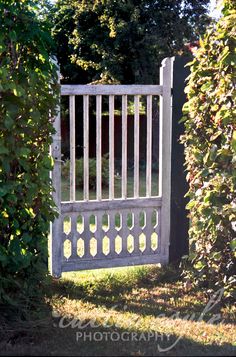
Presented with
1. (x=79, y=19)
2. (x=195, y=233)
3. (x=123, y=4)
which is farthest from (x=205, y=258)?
(x=79, y=19)

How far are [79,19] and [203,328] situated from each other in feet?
55.9

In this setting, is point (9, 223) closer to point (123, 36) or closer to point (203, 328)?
point (203, 328)

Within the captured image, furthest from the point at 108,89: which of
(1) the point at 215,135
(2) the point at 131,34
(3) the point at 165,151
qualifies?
(2) the point at 131,34

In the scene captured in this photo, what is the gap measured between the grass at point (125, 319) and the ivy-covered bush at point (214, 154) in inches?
14.7

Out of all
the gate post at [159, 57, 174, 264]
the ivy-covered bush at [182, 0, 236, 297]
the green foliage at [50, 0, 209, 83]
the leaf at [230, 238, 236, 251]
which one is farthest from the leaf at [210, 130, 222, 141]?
the green foliage at [50, 0, 209, 83]

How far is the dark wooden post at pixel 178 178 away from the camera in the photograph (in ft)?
19.5

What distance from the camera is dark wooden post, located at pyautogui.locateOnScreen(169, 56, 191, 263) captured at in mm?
5945

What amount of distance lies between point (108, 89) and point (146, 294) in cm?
203

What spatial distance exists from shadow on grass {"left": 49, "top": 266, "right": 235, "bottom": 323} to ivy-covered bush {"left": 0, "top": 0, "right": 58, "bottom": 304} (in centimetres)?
111


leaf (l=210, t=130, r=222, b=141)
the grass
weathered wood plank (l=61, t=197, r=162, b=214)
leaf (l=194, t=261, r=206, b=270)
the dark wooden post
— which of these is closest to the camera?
the grass

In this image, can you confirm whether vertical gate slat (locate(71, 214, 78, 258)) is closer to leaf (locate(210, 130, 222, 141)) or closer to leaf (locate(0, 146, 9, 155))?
leaf (locate(210, 130, 222, 141))

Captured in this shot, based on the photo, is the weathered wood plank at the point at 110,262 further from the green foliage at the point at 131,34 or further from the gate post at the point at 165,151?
the green foliage at the point at 131,34

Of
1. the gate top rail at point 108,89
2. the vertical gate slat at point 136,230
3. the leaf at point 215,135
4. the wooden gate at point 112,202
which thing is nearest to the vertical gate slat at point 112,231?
the wooden gate at point 112,202

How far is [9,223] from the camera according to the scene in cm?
413
